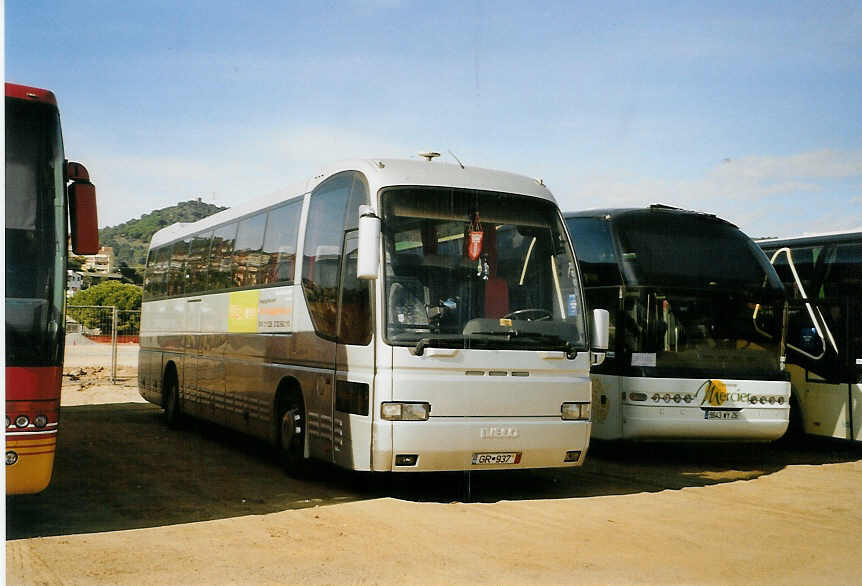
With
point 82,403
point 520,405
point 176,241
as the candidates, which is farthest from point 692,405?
point 82,403

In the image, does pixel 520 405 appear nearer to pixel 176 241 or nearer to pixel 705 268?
pixel 705 268

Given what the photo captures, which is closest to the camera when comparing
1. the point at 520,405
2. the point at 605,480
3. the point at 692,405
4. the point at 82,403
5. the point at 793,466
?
the point at 520,405

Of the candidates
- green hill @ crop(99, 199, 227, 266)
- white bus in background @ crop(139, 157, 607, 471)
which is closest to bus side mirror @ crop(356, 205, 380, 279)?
white bus in background @ crop(139, 157, 607, 471)

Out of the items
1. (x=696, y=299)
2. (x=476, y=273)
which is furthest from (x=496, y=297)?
(x=696, y=299)

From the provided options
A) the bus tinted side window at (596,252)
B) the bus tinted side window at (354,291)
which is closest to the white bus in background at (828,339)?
the bus tinted side window at (596,252)

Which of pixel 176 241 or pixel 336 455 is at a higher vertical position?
→ pixel 176 241

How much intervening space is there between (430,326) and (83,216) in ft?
11.1

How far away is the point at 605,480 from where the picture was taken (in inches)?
471

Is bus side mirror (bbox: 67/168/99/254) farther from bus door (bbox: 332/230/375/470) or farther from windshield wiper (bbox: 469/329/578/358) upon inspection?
windshield wiper (bbox: 469/329/578/358)

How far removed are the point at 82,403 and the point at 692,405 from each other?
15174 millimetres

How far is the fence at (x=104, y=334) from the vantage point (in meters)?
29.7

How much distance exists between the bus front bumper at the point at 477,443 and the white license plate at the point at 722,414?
304cm

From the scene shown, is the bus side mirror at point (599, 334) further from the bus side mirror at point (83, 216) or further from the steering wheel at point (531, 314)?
the bus side mirror at point (83, 216)

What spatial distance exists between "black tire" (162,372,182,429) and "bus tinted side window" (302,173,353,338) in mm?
6093
